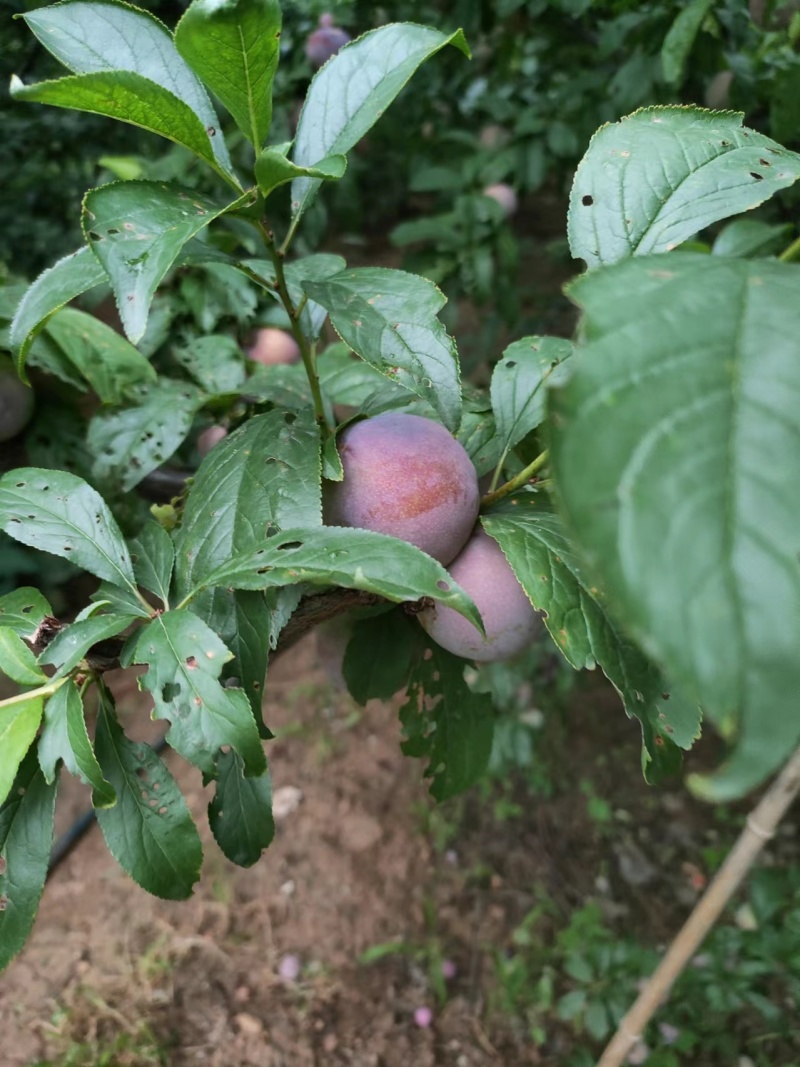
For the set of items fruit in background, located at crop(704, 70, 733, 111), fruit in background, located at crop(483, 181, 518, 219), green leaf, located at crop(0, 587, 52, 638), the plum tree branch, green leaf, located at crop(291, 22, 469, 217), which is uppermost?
green leaf, located at crop(291, 22, 469, 217)

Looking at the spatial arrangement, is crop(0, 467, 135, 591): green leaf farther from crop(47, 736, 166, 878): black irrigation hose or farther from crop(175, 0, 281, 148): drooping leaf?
crop(47, 736, 166, 878): black irrigation hose

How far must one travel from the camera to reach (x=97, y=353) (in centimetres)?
96

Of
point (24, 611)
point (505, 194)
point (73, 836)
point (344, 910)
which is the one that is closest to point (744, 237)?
point (24, 611)

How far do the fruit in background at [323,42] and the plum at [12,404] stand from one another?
125cm

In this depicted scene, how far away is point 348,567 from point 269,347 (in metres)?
0.89

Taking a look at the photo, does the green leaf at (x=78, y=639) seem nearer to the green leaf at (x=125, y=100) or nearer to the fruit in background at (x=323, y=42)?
the green leaf at (x=125, y=100)

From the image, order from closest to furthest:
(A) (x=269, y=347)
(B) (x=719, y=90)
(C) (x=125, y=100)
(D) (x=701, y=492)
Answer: (D) (x=701, y=492) → (C) (x=125, y=100) → (A) (x=269, y=347) → (B) (x=719, y=90)

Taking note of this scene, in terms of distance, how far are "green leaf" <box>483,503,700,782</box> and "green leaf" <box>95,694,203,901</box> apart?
339 mm

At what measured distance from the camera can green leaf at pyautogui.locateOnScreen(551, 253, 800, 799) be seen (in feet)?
0.76

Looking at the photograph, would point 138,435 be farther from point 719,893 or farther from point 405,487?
point 719,893

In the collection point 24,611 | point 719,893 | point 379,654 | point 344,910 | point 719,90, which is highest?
point 719,90

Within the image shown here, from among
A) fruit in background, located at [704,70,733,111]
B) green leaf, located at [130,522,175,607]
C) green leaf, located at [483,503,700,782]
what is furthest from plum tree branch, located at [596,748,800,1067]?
fruit in background, located at [704,70,733,111]

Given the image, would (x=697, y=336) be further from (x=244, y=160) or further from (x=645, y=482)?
(x=244, y=160)

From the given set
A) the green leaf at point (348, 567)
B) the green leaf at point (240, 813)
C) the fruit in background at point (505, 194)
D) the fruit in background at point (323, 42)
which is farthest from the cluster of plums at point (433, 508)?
the fruit in background at point (505, 194)
